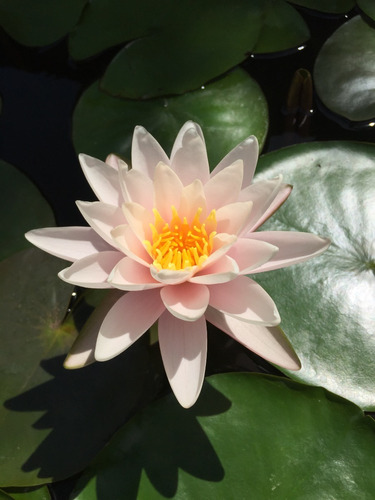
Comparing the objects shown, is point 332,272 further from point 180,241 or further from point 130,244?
point 130,244

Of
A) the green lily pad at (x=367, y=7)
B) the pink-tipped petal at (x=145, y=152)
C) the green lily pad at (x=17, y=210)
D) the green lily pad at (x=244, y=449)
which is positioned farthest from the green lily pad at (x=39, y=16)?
the green lily pad at (x=244, y=449)

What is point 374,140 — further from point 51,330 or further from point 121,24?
point 51,330

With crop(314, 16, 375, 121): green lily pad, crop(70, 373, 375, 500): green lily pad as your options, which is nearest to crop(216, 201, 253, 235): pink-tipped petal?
crop(70, 373, 375, 500): green lily pad

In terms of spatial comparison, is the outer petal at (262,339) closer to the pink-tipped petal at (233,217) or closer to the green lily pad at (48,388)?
the pink-tipped petal at (233,217)

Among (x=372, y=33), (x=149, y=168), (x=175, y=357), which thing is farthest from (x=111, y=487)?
(x=372, y=33)

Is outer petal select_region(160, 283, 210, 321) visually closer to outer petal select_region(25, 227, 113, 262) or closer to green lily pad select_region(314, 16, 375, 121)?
outer petal select_region(25, 227, 113, 262)
